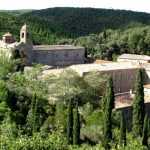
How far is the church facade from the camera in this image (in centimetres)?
5884

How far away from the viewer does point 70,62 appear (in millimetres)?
65812

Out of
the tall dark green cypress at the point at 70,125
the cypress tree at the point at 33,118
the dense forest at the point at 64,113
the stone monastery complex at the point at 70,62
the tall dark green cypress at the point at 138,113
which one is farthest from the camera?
the stone monastery complex at the point at 70,62

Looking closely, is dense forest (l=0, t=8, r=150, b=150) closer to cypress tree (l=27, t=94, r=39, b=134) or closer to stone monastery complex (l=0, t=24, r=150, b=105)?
cypress tree (l=27, t=94, r=39, b=134)

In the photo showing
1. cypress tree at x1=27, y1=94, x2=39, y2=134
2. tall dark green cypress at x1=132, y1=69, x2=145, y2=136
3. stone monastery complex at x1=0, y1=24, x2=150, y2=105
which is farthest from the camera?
stone monastery complex at x1=0, y1=24, x2=150, y2=105

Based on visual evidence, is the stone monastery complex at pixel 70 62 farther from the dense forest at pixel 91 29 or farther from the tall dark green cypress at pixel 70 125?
the dense forest at pixel 91 29

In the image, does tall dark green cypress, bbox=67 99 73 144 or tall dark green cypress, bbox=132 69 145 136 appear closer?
tall dark green cypress, bbox=67 99 73 144

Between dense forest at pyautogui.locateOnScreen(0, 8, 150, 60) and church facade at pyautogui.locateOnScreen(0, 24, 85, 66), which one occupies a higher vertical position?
church facade at pyautogui.locateOnScreen(0, 24, 85, 66)

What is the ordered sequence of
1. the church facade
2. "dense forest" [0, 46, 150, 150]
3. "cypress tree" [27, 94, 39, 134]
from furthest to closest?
1. the church facade
2. "cypress tree" [27, 94, 39, 134]
3. "dense forest" [0, 46, 150, 150]

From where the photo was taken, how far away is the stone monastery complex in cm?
5469

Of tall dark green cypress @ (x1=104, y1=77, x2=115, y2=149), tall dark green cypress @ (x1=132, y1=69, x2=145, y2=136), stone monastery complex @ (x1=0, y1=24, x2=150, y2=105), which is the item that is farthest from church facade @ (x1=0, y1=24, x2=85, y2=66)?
tall dark green cypress @ (x1=132, y1=69, x2=145, y2=136)

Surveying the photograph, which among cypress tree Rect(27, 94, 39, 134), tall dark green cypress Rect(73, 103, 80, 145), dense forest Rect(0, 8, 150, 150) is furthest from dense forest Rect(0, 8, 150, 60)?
tall dark green cypress Rect(73, 103, 80, 145)

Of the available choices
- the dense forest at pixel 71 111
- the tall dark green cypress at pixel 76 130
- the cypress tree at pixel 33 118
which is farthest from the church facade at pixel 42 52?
the tall dark green cypress at pixel 76 130

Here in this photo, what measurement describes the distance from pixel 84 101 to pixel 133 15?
106 meters

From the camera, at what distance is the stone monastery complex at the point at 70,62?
5469 cm
